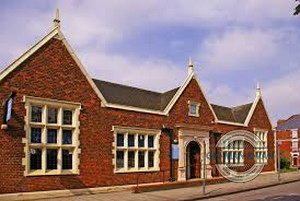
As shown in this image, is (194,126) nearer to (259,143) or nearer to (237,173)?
(237,173)

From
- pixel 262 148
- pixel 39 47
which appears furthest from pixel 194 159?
pixel 39 47

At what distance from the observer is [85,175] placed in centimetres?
1573

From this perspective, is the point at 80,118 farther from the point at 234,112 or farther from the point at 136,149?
the point at 234,112

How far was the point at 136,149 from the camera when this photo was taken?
1809 cm

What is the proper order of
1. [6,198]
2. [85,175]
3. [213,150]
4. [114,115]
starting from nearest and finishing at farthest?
[6,198], [85,175], [114,115], [213,150]

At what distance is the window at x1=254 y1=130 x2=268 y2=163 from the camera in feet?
88.0

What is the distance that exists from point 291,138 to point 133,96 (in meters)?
43.5

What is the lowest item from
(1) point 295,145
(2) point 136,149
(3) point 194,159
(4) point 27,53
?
(1) point 295,145

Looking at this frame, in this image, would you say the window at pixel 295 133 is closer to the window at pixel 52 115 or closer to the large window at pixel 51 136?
the large window at pixel 51 136

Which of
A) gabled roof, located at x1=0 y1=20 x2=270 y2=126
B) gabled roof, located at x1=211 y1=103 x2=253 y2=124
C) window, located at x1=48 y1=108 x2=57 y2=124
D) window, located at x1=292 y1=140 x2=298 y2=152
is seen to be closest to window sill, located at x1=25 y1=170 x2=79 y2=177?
window, located at x1=48 y1=108 x2=57 y2=124

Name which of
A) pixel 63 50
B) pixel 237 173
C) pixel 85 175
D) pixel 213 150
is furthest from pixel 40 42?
pixel 237 173

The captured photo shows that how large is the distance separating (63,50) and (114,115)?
4175 millimetres

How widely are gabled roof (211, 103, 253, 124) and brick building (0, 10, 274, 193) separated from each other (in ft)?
16.6

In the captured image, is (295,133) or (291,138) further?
(291,138)
